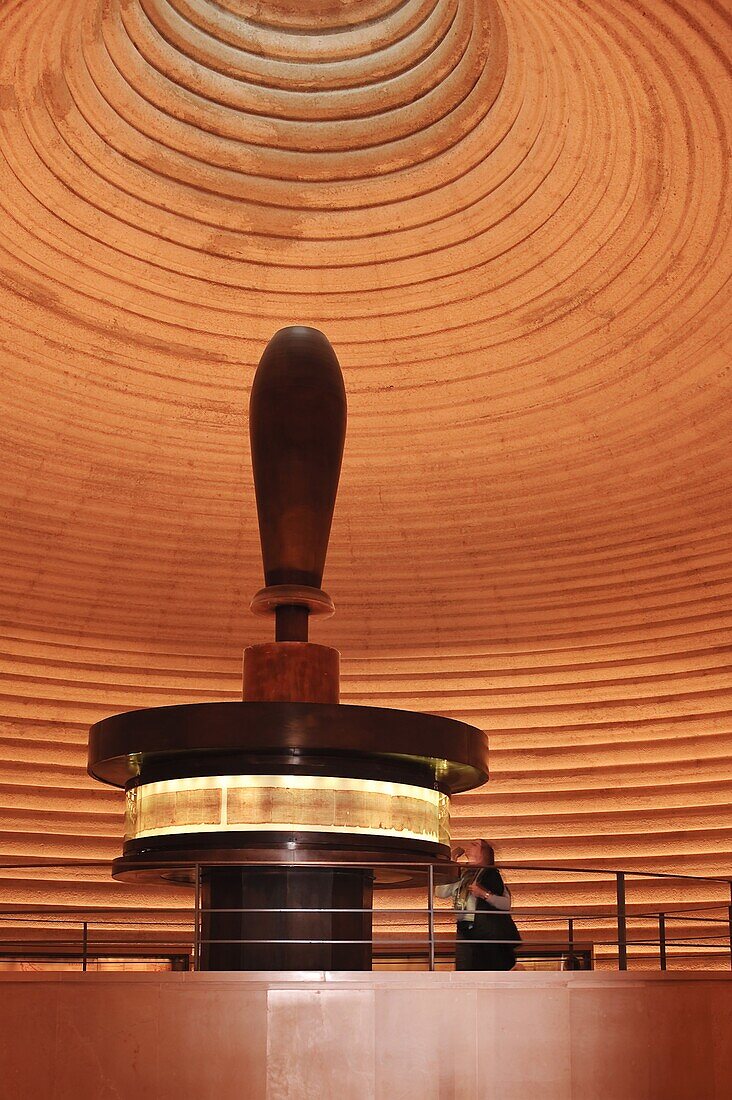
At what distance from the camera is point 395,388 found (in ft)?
53.6

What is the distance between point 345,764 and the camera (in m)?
8.48

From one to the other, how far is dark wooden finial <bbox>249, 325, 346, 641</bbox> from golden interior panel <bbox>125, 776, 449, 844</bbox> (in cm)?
151

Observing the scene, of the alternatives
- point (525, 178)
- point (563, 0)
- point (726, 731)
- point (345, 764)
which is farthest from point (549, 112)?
point (345, 764)

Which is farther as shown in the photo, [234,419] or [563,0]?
[234,419]

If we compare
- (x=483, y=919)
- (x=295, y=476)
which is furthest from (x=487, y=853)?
(x=295, y=476)

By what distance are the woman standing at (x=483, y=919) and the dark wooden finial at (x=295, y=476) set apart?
7.31 ft

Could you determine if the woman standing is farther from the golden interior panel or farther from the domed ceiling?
the domed ceiling

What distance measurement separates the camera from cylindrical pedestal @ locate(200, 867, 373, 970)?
830cm

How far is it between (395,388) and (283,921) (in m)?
9.32

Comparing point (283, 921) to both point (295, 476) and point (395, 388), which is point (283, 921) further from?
point (395, 388)

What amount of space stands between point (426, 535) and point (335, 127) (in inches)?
209

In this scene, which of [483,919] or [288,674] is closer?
[483,919]

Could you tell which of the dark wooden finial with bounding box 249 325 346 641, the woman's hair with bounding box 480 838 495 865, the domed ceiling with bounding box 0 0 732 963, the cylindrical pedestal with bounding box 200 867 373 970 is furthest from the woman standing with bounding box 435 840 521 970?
the domed ceiling with bounding box 0 0 732 963

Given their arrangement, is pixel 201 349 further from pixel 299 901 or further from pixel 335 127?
pixel 299 901
